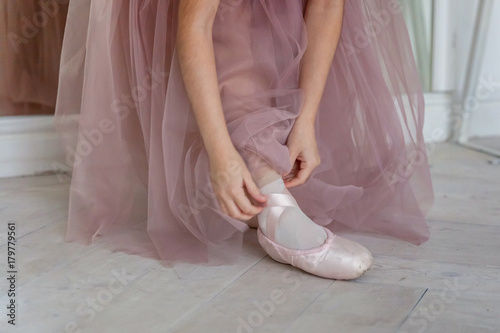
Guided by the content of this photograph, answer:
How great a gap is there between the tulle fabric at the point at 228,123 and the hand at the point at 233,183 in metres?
0.04

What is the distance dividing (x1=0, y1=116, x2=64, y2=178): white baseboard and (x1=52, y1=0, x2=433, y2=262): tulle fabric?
15.6 inches

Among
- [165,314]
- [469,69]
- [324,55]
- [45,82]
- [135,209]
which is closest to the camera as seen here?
[165,314]

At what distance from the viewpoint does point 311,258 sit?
35.8 inches

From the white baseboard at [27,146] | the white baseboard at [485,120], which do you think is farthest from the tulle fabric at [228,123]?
the white baseboard at [485,120]

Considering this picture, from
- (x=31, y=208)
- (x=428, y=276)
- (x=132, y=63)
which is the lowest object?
(x=31, y=208)

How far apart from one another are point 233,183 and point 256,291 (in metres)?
0.14

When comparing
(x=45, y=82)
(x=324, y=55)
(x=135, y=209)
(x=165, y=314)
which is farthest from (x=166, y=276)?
(x=45, y=82)

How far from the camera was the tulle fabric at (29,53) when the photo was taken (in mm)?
1513

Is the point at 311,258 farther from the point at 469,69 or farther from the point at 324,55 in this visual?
the point at 469,69

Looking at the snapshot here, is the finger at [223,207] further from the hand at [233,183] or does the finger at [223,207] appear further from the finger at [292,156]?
the finger at [292,156]

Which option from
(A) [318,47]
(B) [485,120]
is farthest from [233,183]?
(B) [485,120]

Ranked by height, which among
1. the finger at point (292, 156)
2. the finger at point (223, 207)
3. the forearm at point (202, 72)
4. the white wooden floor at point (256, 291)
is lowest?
the white wooden floor at point (256, 291)

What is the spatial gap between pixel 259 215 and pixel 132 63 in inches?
11.7

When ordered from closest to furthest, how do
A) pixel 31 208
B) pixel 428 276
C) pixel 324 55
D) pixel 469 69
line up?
pixel 428 276 < pixel 324 55 < pixel 31 208 < pixel 469 69
